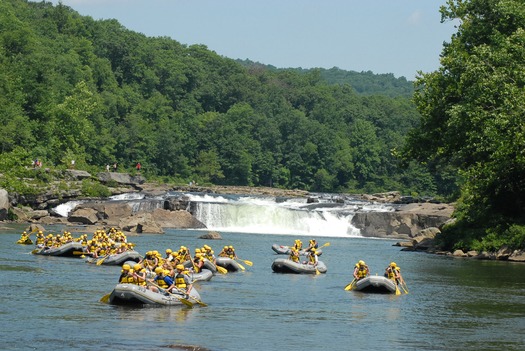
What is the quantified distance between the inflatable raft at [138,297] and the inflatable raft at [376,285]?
9458mm

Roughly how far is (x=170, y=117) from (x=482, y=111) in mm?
109262

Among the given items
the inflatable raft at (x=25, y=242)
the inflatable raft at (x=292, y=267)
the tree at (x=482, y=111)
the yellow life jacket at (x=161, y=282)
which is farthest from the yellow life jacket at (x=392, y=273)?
the inflatable raft at (x=25, y=242)

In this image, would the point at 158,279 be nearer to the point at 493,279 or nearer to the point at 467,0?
the point at 493,279

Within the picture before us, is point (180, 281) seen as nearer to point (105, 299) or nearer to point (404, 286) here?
point (105, 299)

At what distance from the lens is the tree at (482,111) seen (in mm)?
56938

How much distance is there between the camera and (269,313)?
36156mm

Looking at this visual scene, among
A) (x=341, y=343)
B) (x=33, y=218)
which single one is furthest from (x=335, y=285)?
(x=33, y=218)

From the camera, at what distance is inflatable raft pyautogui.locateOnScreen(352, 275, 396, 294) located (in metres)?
42.5

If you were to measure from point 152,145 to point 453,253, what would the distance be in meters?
83.7

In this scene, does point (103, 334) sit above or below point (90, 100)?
below

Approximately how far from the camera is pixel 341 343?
30.8m

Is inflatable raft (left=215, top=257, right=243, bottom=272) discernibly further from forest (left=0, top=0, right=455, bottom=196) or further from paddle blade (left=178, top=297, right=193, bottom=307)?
forest (left=0, top=0, right=455, bottom=196)

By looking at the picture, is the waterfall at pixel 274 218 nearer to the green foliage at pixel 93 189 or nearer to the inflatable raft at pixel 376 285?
the green foliage at pixel 93 189

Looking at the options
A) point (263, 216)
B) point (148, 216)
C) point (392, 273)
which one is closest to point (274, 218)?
point (263, 216)
